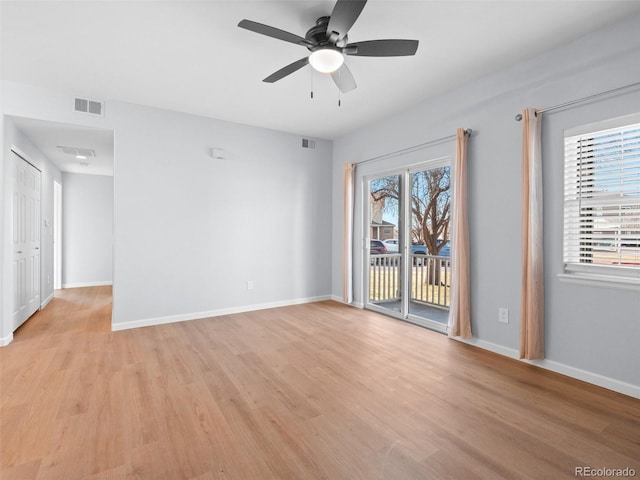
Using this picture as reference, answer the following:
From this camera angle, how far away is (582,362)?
8.69ft

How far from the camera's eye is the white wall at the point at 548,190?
96.5 inches

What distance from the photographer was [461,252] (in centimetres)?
345

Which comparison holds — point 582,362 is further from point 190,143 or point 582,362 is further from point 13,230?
point 13,230

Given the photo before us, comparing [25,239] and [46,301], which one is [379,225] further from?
[46,301]

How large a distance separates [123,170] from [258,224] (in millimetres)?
1910

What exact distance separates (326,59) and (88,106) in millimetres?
3169

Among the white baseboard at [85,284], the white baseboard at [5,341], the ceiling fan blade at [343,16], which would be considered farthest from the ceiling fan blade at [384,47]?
the white baseboard at [85,284]

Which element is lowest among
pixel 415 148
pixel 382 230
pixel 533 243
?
pixel 533 243

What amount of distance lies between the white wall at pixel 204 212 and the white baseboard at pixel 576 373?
3.04 metres

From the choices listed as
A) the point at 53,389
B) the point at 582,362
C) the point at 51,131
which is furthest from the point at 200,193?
the point at 582,362

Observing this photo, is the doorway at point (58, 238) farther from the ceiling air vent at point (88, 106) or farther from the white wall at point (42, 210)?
the ceiling air vent at point (88, 106)

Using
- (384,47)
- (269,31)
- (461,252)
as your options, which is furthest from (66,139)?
(461,252)

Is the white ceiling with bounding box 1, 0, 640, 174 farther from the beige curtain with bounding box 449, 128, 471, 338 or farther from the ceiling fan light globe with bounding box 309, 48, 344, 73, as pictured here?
the beige curtain with bounding box 449, 128, 471, 338

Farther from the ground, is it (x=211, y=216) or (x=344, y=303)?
(x=211, y=216)
